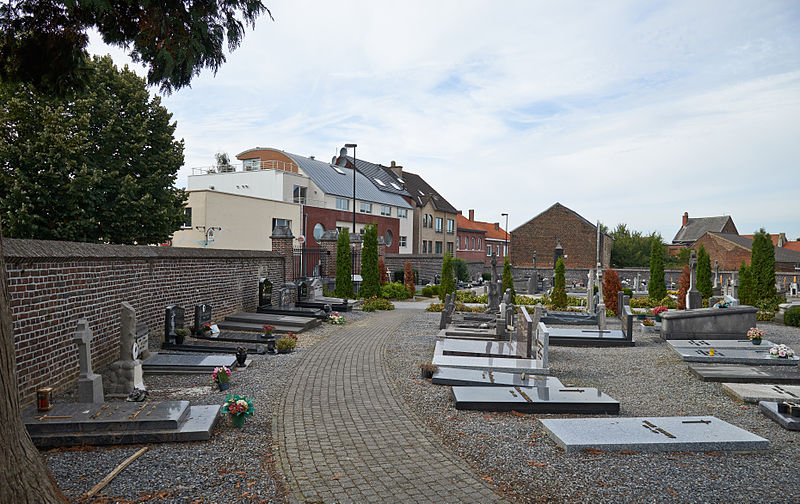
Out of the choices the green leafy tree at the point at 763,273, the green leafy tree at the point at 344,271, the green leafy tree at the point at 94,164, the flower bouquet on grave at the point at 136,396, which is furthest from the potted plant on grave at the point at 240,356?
the green leafy tree at the point at 763,273

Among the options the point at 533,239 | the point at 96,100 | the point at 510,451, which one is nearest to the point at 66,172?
the point at 96,100

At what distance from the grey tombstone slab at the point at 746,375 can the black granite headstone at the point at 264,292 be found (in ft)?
40.2

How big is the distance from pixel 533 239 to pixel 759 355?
4051cm

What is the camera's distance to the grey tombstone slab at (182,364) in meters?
8.99

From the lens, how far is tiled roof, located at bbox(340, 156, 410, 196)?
4875cm

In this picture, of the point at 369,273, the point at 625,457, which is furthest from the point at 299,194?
the point at 625,457

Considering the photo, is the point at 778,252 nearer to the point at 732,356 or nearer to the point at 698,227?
the point at 698,227

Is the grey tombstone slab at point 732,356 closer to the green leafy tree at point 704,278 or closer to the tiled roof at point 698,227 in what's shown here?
the green leafy tree at point 704,278

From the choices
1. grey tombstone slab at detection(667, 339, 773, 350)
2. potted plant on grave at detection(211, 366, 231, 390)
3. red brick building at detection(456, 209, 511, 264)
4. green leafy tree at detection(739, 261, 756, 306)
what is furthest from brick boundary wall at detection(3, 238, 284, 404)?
red brick building at detection(456, 209, 511, 264)

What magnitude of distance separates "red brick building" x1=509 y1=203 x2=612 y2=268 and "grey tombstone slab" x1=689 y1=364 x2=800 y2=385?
1569 inches

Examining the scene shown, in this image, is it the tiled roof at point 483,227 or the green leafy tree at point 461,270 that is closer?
the green leafy tree at point 461,270

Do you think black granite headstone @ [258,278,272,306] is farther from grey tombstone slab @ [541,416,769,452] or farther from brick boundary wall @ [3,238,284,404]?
grey tombstone slab @ [541,416,769,452]

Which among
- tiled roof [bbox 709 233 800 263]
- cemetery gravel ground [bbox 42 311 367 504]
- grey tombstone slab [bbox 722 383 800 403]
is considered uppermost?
tiled roof [bbox 709 233 800 263]

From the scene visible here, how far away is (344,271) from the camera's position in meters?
23.5
